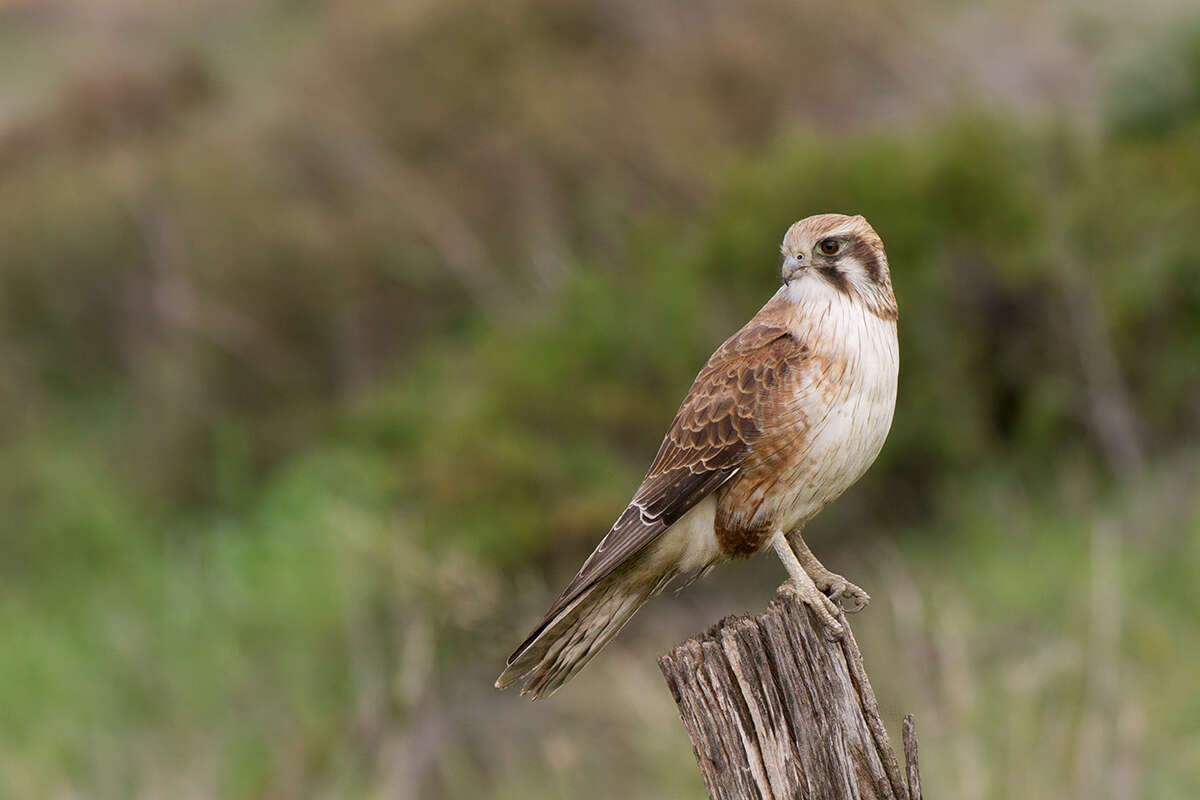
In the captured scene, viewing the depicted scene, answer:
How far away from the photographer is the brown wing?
3686 millimetres

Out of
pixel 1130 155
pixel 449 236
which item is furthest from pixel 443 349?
pixel 1130 155

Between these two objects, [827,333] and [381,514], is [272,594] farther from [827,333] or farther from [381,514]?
[827,333]

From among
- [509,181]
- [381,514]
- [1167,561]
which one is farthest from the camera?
[509,181]

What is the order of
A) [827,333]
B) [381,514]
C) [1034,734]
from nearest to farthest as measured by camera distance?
[827,333]
[1034,734]
[381,514]

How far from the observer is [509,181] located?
18.2m

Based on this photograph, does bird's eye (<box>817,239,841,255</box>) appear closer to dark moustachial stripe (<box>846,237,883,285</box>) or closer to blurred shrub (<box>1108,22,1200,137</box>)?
dark moustachial stripe (<box>846,237,883,285</box>)

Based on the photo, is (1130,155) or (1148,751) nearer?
(1148,751)

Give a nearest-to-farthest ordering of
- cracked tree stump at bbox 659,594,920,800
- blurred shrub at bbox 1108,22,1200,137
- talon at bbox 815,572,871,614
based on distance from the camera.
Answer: cracked tree stump at bbox 659,594,920,800 < talon at bbox 815,572,871,614 < blurred shrub at bbox 1108,22,1200,137

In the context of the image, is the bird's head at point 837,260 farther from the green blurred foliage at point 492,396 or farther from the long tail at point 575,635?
the green blurred foliage at point 492,396

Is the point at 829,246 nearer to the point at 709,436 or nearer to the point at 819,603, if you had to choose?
the point at 709,436

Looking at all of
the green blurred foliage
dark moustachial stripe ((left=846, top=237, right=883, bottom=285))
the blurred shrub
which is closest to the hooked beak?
dark moustachial stripe ((left=846, top=237, right=883, bottom=285))

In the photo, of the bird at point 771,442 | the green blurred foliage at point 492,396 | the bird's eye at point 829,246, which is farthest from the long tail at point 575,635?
the green blurred foliage at point 492,396

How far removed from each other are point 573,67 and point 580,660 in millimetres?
17173

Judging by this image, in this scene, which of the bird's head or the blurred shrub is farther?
the blurred shrub
